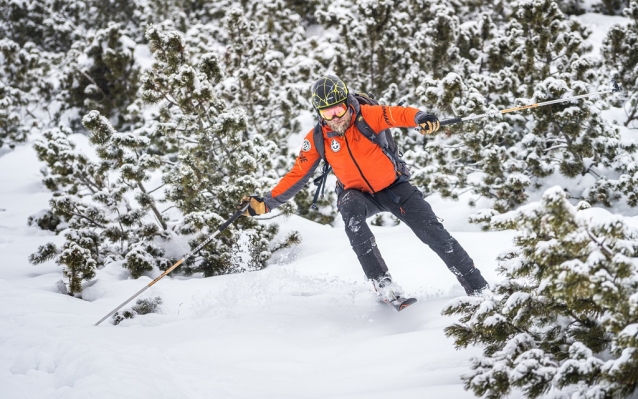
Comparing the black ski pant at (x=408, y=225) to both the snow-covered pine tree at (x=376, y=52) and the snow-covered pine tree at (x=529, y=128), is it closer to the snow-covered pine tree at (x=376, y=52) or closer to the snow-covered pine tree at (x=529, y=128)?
the snow-covered pine tree at (x=529, y=128)

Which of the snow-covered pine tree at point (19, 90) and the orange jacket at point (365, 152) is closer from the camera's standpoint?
the orange jacket at point (365, 152)

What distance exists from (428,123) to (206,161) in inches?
160

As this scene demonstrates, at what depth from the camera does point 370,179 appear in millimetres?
5035

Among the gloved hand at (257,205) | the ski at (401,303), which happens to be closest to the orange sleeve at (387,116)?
the gloved hand at (257,205)

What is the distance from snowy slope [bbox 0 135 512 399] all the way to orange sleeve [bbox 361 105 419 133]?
1.80 metres

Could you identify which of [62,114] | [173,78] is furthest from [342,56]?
[62,114]

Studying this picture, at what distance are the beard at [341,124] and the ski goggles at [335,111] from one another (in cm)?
5

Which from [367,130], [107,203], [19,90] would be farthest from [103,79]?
[367,130]

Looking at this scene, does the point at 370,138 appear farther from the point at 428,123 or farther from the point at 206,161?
the point at 206,161

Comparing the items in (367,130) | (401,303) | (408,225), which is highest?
(367,130)

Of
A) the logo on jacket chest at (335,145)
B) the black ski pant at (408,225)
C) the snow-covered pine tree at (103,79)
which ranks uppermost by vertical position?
the snow-covered pine tree at (103,79)

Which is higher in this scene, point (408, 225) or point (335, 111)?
point (335, 111)

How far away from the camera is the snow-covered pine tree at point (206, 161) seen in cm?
723

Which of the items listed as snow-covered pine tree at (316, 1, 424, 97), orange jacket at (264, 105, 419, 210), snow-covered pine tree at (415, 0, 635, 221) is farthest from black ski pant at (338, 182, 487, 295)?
snow-covered pine tree at (316, 1, 424, 97)
